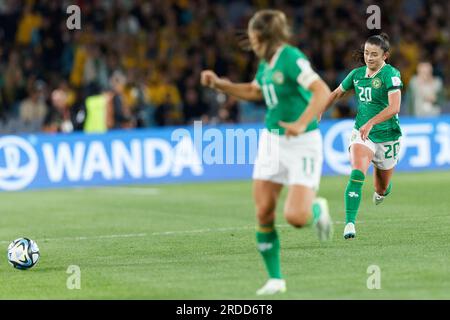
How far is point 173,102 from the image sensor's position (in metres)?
24.8

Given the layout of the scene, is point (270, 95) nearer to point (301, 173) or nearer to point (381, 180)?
point (301, 173)

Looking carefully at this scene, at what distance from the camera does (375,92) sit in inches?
500

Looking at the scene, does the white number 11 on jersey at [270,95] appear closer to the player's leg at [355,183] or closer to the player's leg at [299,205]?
the player's leg at [299,205]

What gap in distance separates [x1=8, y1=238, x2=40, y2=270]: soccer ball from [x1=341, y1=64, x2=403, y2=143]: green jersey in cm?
403

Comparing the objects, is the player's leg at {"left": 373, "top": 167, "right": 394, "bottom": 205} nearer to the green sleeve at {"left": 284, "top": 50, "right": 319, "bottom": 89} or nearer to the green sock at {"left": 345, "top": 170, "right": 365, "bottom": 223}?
the green sock at {"left": 345, "top": 170, "right": 365, "bottom": 223}

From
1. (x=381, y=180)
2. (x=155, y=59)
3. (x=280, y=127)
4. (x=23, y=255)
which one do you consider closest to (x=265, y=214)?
(x=280, y=127)

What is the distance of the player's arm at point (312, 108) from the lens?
8961 mm

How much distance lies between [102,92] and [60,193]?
14.8ft

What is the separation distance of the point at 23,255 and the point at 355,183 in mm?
3861

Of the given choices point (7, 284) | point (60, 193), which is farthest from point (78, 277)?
point (60, 193)

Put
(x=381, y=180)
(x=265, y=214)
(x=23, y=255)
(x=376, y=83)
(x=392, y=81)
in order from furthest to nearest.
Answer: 1. (x=381, y=180)
2. (x=376, y=83)
3. (x=392, y=81)
4. (x=23, y=255)
5. (x=265, y=214)

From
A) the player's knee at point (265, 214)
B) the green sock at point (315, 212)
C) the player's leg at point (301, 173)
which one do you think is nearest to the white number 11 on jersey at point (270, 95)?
the player's leg at point (301, 173)

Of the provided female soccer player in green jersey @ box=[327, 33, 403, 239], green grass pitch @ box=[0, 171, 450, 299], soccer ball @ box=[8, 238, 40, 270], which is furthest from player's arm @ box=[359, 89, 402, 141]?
soccer ball @ box=[8, 238, 40, 270]

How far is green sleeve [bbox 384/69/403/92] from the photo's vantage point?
41.2 feet
